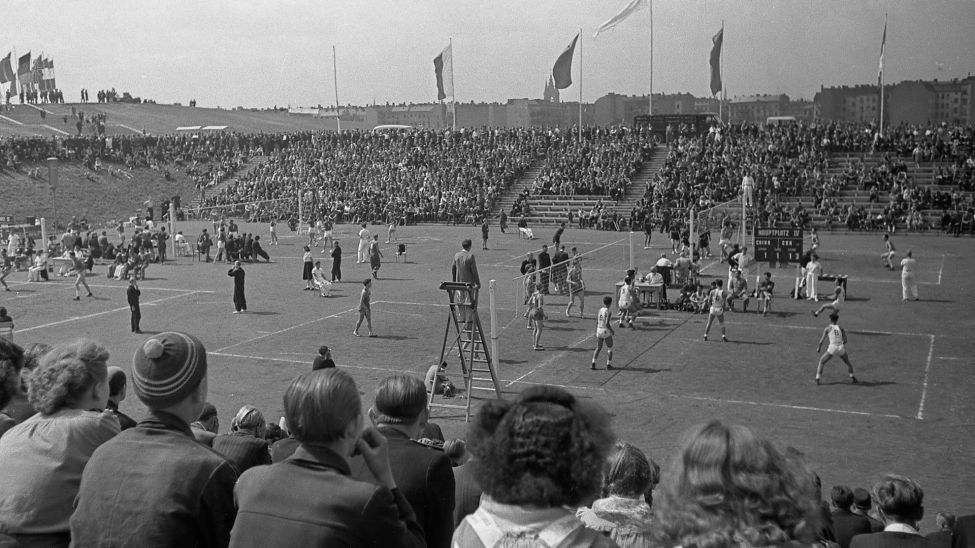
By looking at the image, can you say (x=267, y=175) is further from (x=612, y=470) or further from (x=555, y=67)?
(x=612, y=470)

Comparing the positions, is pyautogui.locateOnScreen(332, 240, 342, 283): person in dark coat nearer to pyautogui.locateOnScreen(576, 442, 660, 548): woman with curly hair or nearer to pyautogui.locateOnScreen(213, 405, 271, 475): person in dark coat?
pyautogui.locateOnScreen(213, 405, 271, 475): person in dark coat

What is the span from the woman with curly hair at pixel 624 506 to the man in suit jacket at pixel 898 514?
7.81 feet

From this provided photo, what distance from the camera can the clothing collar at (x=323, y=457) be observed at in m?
3.59

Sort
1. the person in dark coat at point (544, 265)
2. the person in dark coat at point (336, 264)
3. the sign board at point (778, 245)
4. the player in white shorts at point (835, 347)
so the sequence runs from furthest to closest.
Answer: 1. the sign board at point (778, 245)
2. the person in dark coat at point (336, 264)
3. the person in dark coat at point (544, 265)
4. the player in white shorts at point (835, 347)

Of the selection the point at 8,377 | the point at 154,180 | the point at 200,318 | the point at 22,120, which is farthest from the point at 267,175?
the point at 8,377

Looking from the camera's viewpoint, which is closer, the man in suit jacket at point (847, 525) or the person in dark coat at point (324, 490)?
the person in dark coat at point (324, 490)

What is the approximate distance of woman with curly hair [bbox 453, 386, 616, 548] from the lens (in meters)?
3.12

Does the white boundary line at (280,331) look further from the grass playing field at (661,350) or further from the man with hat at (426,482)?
the man with hat at (426,482)

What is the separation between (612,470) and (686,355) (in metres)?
16.9

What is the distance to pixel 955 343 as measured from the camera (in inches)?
867

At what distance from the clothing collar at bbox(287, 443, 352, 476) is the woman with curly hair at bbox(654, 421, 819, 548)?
1.23 m

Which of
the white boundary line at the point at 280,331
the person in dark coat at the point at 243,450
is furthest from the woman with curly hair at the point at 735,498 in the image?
the white boundary line at the point at 280,331

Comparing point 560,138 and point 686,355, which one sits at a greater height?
point 560,138

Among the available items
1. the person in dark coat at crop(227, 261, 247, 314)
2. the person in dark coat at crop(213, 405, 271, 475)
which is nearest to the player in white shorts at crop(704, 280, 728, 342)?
the person in dark coat at crop(227, 261, 247, 314)
